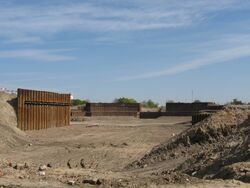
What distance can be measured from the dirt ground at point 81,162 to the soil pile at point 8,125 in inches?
26.1

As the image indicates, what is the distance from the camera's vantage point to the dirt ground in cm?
1448

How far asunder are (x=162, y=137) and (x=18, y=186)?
26260 mm

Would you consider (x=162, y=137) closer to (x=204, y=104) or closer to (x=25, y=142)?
(x=25, y=142)

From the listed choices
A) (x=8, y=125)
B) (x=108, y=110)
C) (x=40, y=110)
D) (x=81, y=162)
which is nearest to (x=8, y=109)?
(x=40, y=110)

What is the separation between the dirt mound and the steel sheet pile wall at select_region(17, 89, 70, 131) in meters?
24.0

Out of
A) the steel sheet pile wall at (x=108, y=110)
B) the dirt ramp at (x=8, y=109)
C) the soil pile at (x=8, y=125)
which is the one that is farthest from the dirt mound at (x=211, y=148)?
the steel sheet pile wall at (x=108, y=110)

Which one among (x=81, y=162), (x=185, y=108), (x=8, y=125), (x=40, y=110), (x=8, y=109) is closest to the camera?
(x=81, y=162)

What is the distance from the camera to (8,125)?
38812 mm

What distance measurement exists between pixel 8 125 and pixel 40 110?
837 centimetres

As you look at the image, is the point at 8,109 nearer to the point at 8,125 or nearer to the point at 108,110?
the point at 8,125

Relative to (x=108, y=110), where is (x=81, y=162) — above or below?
below

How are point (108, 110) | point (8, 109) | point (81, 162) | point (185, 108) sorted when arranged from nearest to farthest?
1. point (81, 162)
2. point (8, 109)
3. point (185, 108)
4. point (108, 110)

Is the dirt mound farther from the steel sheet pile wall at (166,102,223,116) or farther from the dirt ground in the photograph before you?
the steel sheet pile wall at (166,102,223,116)

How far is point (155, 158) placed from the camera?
21.0m
